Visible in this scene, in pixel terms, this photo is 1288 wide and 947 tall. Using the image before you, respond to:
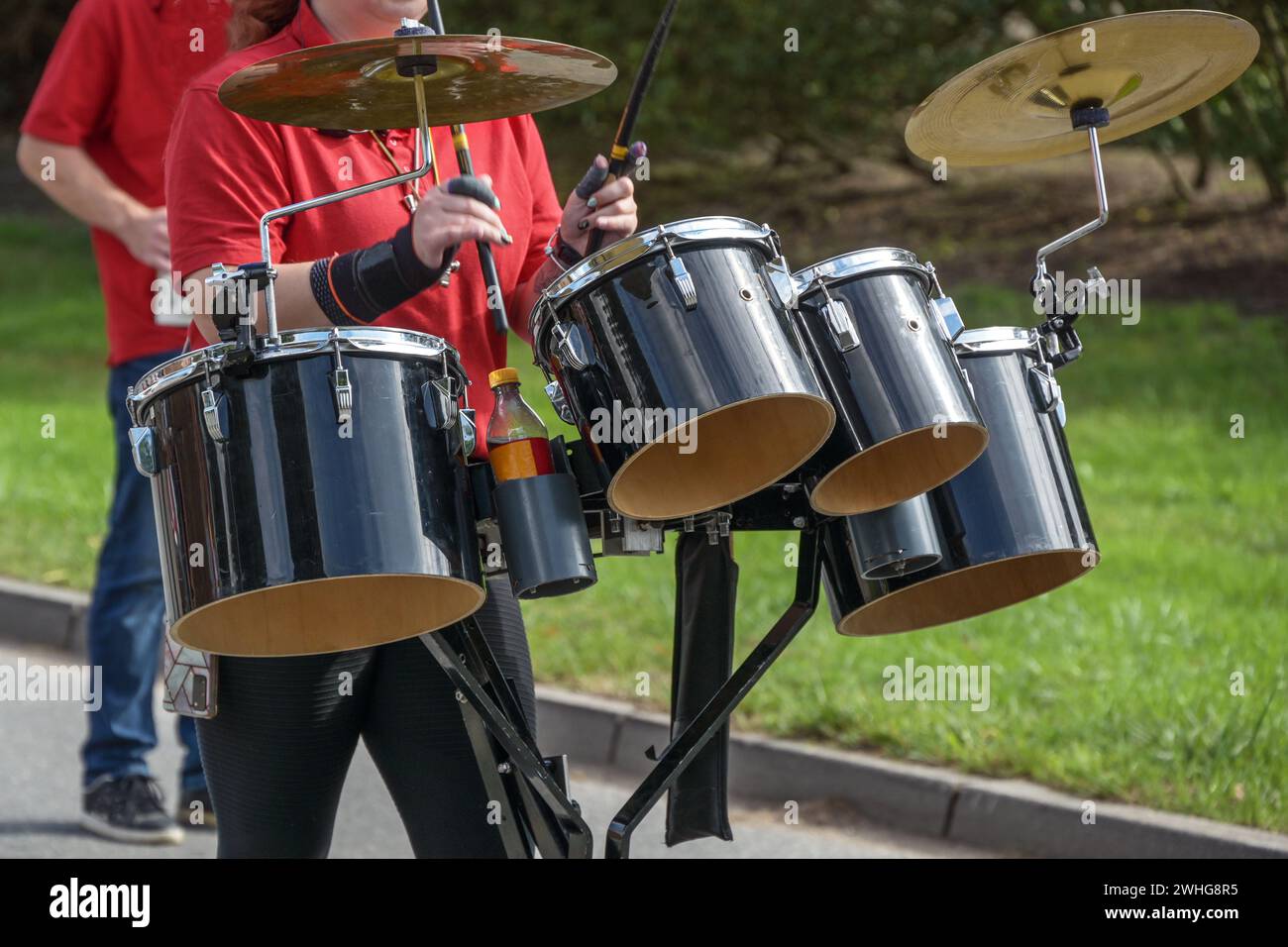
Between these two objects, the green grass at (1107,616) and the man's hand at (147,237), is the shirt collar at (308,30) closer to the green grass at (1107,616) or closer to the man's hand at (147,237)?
the man's hand at (147,237)

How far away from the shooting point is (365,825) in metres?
4.51

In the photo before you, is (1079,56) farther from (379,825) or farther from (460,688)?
(379,825)

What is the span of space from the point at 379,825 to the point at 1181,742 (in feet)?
7.19

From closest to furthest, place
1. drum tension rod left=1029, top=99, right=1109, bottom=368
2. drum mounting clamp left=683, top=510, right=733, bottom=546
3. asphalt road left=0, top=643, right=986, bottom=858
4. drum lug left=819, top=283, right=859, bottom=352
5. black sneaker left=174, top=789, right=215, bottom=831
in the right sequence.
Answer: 1. drum lug left=819, top=283, right=859, bottom=352
2. drum mounting clamp left=683, top=510, right=733, bottom=546
3. drum tension rod left=1029, top=99, right=1109, bottom=368
4. asphalt road left=0, top=643, right=986, bottom=858
5. black sneaker left=174, top=789, right=215, bottom=831

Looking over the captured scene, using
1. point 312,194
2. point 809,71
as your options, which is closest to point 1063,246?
point 312,194

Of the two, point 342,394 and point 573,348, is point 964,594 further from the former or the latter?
point 342,394

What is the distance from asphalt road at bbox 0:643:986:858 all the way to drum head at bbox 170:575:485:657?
2009 mm

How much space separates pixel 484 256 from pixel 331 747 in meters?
0.83

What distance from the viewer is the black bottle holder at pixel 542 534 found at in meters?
2.31

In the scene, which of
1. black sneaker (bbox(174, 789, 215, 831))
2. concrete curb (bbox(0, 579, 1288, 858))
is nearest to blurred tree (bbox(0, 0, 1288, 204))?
concrete curb (bbox(0, 579, 1288, 858))

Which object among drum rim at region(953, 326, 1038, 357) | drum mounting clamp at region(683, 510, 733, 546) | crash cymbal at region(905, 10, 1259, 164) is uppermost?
crash cymbal at region(905, 10, 1259, 164)

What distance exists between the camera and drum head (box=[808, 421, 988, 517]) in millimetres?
Answer: 2506

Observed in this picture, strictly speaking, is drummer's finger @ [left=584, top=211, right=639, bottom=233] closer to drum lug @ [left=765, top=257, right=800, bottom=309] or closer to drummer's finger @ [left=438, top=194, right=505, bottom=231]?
drum lug @ [left=765, top=257, right=800, bottom=309]

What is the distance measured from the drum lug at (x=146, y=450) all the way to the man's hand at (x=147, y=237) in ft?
6.11
